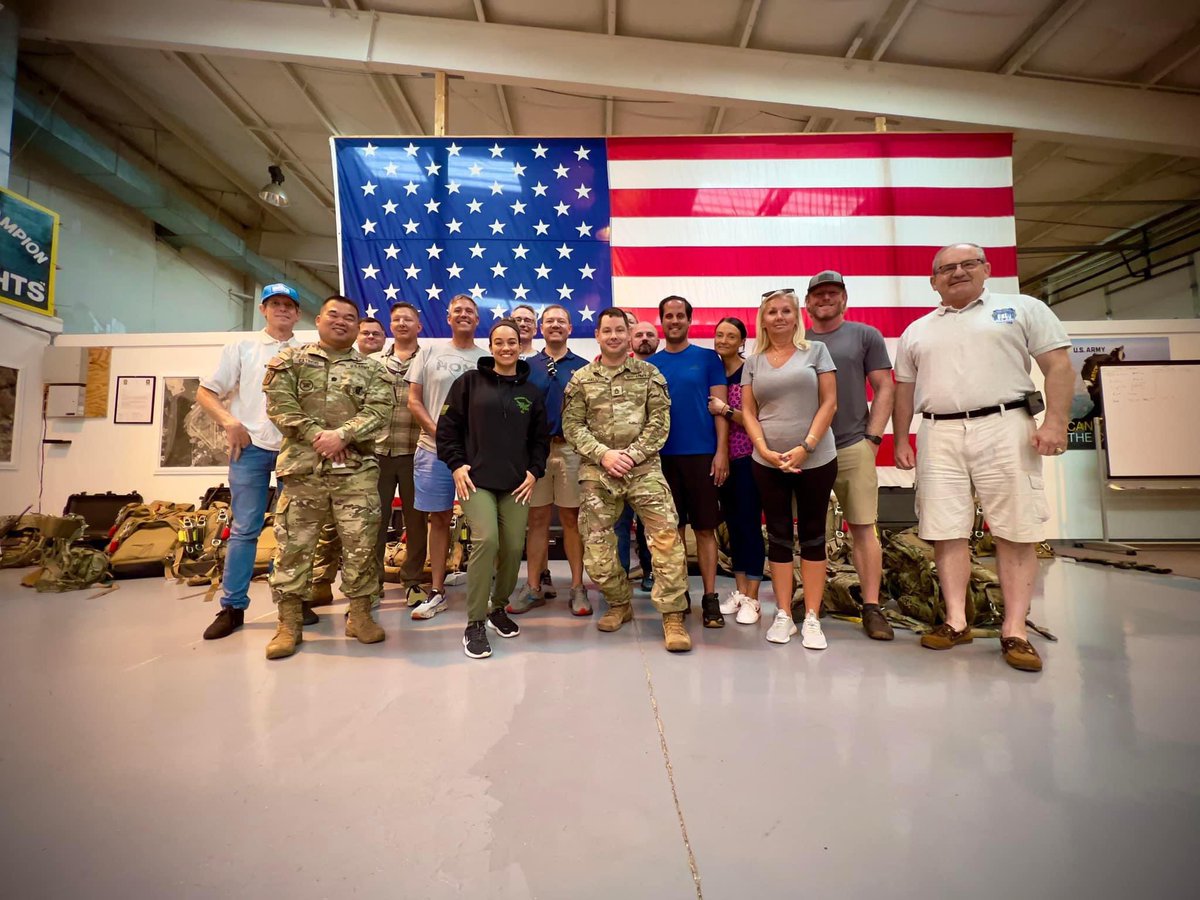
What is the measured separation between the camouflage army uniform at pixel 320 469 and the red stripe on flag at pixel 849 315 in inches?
99.7

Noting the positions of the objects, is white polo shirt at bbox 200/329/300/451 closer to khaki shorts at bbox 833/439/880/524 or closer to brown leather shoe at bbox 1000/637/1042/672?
khaki shorts at bbox 833/439/880/524

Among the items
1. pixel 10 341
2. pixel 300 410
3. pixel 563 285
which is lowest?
pixel 300 410

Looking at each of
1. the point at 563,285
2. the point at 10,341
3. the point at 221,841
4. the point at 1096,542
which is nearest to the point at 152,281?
the point at 10,341

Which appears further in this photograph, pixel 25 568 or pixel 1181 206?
pixel 1181 206

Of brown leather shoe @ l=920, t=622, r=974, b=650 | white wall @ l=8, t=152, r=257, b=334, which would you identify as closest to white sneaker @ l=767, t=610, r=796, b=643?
brown leather shoe @ l=920, t=622, r=974, b=650

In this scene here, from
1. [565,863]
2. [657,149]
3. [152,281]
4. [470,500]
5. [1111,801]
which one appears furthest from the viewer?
[152,281]

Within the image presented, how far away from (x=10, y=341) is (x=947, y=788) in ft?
25.2

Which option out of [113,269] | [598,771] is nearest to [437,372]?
[598,771]

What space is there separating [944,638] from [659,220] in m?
3.67

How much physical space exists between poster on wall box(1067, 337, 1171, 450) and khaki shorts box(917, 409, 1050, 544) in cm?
424

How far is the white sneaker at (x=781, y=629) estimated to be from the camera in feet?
7.11

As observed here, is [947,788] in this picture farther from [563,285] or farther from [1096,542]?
[1096,542]

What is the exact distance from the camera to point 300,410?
2.18m

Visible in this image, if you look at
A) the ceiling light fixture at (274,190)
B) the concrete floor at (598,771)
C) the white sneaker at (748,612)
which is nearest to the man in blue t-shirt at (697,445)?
the white sneaker at (748,612)
